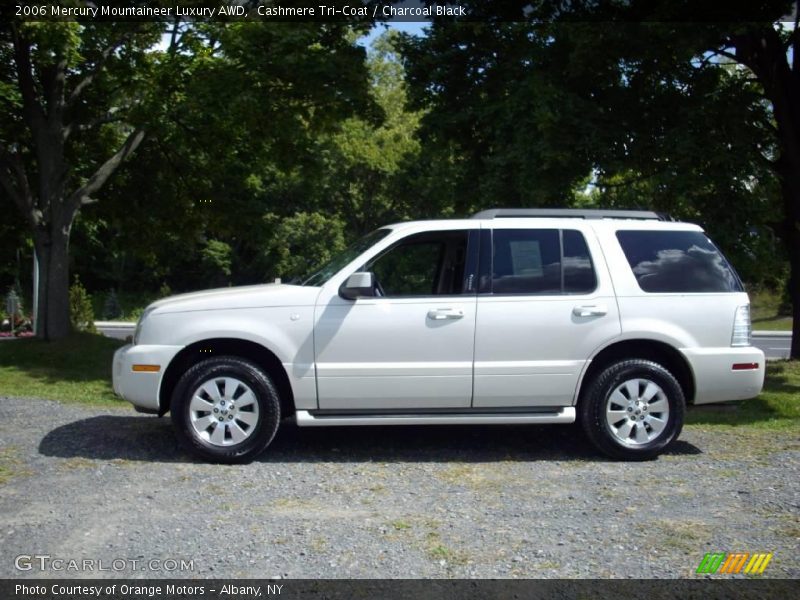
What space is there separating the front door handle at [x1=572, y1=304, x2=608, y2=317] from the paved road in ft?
51.0

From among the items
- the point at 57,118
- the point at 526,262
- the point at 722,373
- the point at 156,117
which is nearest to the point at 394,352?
the point at 526,262

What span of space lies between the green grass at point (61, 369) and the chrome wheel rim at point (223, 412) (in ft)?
14.0

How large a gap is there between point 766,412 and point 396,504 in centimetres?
675

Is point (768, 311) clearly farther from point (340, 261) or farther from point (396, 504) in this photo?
point (396, 504)

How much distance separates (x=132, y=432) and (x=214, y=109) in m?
7.08

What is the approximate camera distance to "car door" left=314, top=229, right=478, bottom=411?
22.1 ft

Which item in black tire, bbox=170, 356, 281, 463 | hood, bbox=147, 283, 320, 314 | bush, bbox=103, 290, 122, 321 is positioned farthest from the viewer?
bush, bbox=103, 290, 122, 321

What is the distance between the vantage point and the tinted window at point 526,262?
22.9 feet

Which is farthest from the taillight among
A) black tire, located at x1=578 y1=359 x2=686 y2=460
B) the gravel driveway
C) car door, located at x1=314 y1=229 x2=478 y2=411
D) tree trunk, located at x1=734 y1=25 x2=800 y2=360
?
tree trunk, located at x1=734 y1=25 x2=800 y2=360

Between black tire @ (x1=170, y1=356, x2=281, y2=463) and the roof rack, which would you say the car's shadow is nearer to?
black tire @ (x1=170, y1=356, x2=281, y2=463)

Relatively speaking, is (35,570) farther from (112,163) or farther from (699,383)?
(112,163)

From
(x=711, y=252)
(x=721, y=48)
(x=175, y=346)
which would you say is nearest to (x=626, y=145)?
(x=721, y=48)

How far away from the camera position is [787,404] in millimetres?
10977

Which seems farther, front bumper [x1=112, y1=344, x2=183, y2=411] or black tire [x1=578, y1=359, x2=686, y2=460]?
black tire [x1=578, y1=359, x2=686, y2=460]
